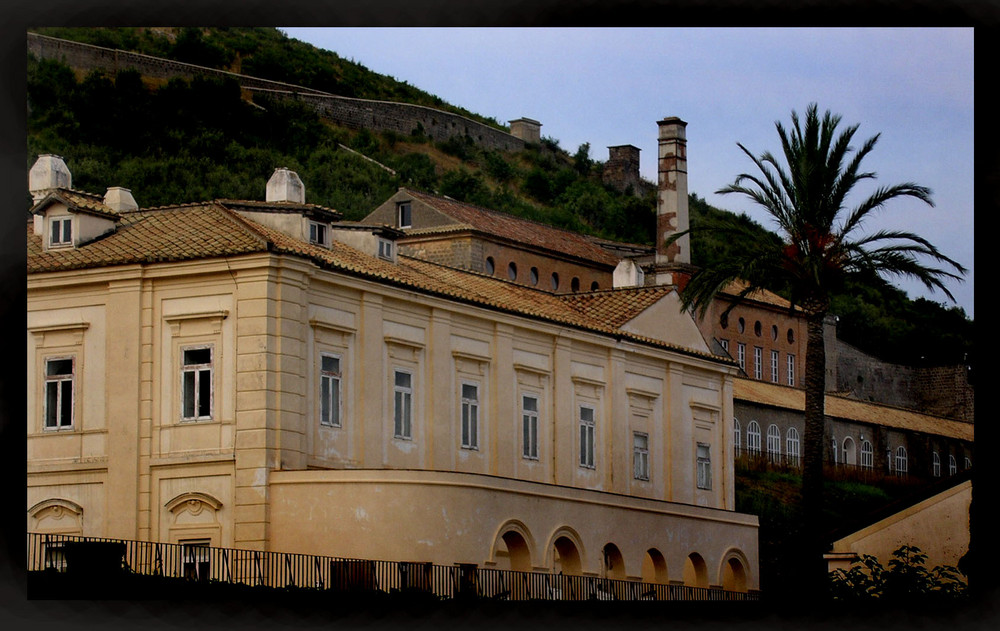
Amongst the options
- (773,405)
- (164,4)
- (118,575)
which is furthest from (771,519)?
(164,4)

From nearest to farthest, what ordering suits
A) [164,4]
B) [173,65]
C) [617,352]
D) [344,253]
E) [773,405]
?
1. [164,4]
2. [344,253]
3. [617,352]
4. [773,405]
5. [173,65]

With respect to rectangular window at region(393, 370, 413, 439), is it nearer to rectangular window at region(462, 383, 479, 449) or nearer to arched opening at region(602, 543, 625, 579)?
rectangular window at region(462, 383, 479, 449)

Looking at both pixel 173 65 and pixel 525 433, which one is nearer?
pixel 525 433

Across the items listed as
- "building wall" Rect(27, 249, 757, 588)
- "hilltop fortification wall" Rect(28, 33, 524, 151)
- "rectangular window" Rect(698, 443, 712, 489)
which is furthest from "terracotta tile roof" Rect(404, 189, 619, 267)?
"building wall" Rect(27, 249, 757, 588)

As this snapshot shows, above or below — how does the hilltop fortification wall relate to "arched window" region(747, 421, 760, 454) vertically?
above

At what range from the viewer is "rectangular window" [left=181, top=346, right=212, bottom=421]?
1375 inches

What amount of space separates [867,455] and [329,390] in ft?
134

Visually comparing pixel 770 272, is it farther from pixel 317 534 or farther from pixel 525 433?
pixel 317 534

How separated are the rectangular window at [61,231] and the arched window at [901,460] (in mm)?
45202

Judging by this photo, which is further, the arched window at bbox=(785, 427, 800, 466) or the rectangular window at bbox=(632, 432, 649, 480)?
the arched window at bbox=(785, 427, 800, 466)

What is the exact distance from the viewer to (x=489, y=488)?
117 feet

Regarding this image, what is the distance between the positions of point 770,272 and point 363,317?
9677 mm

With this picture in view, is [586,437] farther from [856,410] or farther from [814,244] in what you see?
[856,410]

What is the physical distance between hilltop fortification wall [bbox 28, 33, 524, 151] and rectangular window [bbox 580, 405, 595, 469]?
144ft
